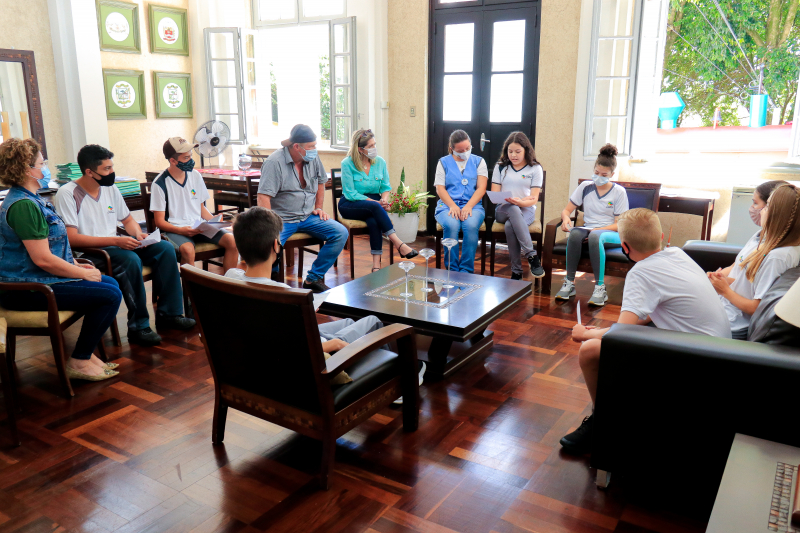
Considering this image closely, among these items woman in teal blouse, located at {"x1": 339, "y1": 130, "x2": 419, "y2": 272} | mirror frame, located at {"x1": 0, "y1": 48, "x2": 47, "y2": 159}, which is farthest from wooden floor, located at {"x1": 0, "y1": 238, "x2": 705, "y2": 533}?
mirror frame, located at {"x1": 0, "y1": 48, "x2": 47, "y2": 159}

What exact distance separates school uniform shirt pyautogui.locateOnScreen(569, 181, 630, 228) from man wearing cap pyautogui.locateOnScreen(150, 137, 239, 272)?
2666mm

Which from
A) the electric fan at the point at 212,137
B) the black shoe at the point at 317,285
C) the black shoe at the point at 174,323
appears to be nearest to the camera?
the black shoe at the point at 174,323

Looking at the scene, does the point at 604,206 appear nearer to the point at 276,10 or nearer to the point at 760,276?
the point at 760,276

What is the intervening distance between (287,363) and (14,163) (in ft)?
5.62

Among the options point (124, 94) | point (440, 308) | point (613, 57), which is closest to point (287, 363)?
point (440, 308)

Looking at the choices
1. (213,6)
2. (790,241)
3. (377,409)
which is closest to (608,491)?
(377,409)

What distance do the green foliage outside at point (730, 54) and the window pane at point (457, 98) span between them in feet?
16.4

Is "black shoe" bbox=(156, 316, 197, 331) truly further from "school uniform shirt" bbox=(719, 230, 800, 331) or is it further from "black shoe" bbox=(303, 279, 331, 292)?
"school uniform shirt" bbox=(719, 230, 800, 331)

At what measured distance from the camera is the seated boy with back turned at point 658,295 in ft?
7.39

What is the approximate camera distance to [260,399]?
235 cm

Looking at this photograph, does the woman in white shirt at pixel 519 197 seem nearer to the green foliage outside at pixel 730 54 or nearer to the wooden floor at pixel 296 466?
the wooden floor at pixel 296 466

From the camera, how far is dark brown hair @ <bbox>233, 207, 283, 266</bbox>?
228cm

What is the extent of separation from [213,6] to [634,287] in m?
6.45

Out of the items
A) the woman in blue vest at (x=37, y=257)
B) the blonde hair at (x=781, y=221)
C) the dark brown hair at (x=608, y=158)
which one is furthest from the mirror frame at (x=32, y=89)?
the blonde hair at (x=781, y=221)
